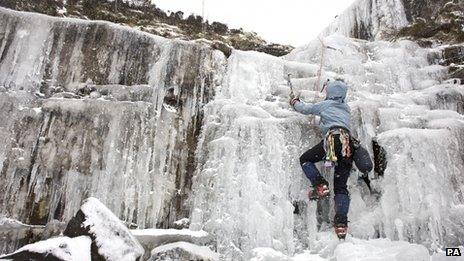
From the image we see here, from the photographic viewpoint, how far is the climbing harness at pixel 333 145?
19.7 feet

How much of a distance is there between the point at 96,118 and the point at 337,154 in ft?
12.4

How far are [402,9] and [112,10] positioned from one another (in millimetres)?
7252

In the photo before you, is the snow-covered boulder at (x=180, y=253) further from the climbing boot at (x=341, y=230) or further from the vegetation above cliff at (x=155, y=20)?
the vegetation above cliff at (x=155, y=20)

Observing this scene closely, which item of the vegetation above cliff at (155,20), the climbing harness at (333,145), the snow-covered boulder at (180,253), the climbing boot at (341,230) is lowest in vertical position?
the snow-covered boulder at (180,253)

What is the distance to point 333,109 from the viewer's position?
21.1 feet

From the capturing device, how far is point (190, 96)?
7.75 metres

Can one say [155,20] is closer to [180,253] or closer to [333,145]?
[333,145]

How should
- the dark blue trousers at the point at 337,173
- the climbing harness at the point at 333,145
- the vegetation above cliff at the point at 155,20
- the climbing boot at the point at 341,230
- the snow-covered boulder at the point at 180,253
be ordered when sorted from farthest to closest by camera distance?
the vegetation above cliff at the point at 155,20 → the climbing harness at the point at 333,145 → the dark blue trousers at the point at 337,173 → the climbing boot at the point at 341,230 → the snow-covered boulder at the point at 180,253

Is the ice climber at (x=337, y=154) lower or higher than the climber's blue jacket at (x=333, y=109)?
lower

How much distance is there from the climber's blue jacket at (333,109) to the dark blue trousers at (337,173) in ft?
0.90

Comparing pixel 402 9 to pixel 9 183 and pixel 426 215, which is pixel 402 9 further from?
pixel 9 183

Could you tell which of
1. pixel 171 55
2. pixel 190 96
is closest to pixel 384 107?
pixel 190 96

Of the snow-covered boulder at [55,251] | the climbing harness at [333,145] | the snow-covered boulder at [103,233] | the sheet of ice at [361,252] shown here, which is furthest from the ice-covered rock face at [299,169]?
the snow-covered boulder at [55,251]

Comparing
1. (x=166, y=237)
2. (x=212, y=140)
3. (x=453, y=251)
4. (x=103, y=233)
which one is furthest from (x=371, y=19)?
(x=103, y=233)
